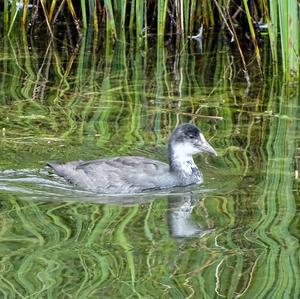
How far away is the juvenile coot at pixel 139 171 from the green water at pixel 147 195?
0.09 m

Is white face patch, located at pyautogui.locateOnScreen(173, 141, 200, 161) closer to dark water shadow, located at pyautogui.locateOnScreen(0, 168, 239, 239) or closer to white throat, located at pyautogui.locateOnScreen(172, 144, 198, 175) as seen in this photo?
white throat, located at pyautogui.locateOnScreen(172, 144, 198, 175)

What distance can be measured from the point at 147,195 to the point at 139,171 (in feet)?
0.62

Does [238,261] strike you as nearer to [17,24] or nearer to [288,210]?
[288,210]

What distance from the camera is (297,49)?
9.12m

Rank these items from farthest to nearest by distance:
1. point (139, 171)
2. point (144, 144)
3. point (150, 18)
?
point (150, 18), point (144, 144), point (139, 171)

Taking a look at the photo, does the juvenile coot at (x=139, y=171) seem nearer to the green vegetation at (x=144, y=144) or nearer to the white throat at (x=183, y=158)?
the white throat at (x=183, y=158)

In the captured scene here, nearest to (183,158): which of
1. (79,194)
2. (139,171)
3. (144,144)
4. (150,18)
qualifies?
(139,171)

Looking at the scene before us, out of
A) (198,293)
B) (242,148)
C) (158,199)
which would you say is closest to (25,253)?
(198,293)

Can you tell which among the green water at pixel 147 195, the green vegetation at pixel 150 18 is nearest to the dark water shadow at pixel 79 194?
the green water at pixel 147 195

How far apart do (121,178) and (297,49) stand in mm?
2455

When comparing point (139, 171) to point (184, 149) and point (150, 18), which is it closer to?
point (184, 149)

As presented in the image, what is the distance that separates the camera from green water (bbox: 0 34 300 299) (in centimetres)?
551

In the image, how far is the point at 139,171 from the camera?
7344mm

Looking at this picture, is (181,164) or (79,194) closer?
(79,194)
